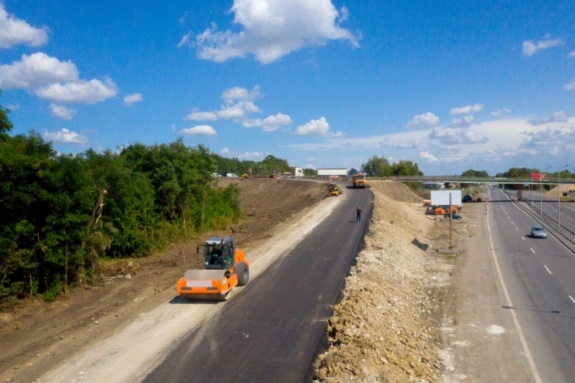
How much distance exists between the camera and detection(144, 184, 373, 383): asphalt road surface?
13031mm

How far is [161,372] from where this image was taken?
42.9 ft

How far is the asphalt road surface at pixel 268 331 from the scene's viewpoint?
42.8 feet

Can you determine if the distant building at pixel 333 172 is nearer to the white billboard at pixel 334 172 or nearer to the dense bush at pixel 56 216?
the white billboard at pixel 334 172

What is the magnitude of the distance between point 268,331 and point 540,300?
16981 mm

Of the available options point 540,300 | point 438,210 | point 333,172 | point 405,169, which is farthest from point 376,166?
point 540,300

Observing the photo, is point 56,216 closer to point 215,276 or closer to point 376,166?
point 215,276

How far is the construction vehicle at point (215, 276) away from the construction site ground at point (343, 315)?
1.97 metres

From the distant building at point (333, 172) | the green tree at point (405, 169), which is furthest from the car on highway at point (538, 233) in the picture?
the green tree at point (405, 169)

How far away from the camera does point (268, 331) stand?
16.1 metres

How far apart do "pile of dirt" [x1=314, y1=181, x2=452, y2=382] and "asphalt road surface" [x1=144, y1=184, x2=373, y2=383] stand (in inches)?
29.4

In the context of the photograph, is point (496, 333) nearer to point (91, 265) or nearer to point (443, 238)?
point (91, 265)

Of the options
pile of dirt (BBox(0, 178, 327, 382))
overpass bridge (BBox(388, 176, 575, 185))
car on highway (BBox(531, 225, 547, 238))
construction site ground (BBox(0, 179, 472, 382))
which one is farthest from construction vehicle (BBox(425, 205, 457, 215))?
pile of dirt (BBox(0, 178, 327, 382))

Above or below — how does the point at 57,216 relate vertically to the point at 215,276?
above

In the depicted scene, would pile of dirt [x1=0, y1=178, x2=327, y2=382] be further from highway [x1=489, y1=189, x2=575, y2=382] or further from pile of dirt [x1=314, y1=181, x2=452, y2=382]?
highway [x1=489, y1=189, x2=575, y2=382]
